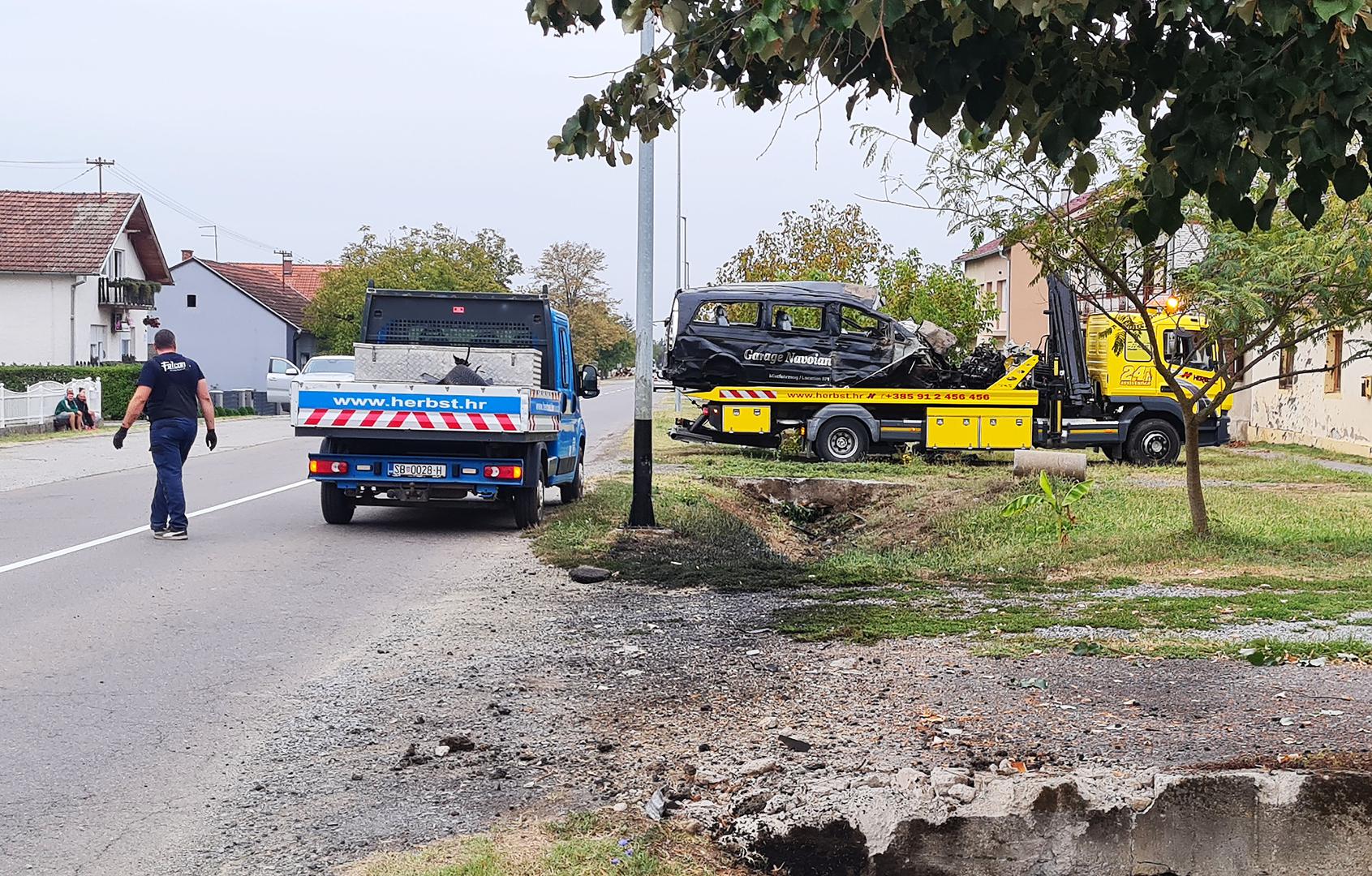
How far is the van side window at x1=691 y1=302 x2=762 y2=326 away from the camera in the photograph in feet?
84.6

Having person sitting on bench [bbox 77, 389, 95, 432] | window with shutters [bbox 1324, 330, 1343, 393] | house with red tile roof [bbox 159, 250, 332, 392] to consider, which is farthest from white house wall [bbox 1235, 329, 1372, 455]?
house with red tile roof [bbox 159, 250, 332, 392]

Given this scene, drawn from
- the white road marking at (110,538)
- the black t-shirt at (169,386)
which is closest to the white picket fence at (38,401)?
the white road marking at (110,538)

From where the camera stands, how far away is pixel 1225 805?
5074 mm

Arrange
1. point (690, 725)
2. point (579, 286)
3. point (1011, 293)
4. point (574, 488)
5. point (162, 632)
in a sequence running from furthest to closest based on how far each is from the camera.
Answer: point (579, 286), point (1011, 293), point (574, 488), point (162, 632), point (690, 725)

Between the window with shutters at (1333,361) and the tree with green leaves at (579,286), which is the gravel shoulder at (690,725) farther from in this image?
the tree with green leaves at (579,286)

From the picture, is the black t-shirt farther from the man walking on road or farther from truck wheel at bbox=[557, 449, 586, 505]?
truck wheel at bbox=[557, 449, 586, 505]

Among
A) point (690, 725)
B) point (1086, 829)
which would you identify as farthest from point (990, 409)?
point (1086, 829)

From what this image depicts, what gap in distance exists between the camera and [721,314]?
25.9 meters

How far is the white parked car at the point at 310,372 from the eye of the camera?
1349 inches

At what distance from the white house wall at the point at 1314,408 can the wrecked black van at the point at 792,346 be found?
6641 mm

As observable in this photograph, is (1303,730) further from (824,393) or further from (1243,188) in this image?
(824,393)

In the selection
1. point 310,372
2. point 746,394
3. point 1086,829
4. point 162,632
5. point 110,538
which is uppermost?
point 310,372

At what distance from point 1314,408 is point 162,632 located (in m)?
27.8

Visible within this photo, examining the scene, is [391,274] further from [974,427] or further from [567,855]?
[567,855]
